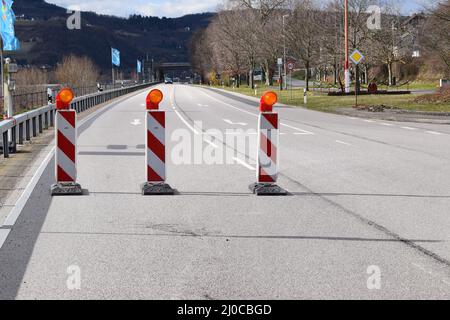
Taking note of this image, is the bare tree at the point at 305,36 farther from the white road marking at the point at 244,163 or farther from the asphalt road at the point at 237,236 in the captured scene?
the asphalt road at the point at 237,236

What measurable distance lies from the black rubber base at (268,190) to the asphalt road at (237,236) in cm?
13

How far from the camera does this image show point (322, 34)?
68.3m

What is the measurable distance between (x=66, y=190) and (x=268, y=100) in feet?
10.4

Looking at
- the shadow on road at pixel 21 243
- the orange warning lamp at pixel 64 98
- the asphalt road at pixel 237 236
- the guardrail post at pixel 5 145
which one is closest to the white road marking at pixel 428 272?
the asphalt road at pixel 237 236

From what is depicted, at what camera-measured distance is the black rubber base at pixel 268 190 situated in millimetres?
10781

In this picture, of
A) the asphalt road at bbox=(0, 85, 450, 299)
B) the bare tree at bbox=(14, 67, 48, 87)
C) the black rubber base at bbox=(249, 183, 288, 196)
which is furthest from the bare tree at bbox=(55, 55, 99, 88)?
the black rubber base at bbox=(249, 183, 288, 196)

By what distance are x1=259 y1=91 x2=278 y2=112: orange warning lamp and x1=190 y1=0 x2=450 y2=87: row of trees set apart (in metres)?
29.4

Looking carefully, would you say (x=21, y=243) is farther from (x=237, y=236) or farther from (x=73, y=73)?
(x=73, y=73)

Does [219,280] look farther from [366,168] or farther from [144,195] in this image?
[366,168]

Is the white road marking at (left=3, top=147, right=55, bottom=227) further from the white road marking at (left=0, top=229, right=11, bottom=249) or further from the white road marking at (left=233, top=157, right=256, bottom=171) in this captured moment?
the white road marking at (left=233, top=157, right=256, bottom=171)

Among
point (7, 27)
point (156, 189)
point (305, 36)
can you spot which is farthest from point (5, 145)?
point (305, 36)

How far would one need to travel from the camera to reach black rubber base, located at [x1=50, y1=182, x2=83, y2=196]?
1085 cm
